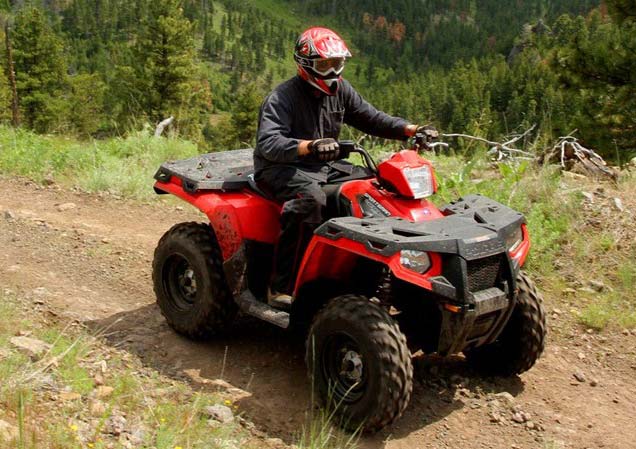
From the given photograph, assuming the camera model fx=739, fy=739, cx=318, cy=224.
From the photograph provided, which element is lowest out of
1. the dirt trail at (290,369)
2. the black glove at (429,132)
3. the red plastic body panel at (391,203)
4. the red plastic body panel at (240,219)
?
the dirt trail at (290,369)

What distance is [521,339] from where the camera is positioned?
15.6 ft

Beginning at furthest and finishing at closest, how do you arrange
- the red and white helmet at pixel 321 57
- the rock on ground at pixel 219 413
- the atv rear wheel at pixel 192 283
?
the atv rear wheel at pixel 192 283 → the red and white helmet at pixel 321 57 → the rock on ground at pixel 219 413

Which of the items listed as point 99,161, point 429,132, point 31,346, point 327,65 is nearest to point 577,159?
point 429,132

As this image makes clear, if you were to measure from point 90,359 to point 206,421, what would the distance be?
3.62 ft

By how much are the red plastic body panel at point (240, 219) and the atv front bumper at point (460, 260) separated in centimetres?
80

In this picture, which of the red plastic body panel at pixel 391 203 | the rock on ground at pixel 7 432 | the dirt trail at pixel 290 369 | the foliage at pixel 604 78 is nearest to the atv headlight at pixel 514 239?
the red plastic body panel at pixel 391 203

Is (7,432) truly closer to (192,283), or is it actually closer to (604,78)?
(192,283)

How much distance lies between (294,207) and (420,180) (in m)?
0.80

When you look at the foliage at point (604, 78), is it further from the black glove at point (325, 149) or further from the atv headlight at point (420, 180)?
the black glove at point (325, 149)

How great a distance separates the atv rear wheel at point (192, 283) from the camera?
518 centimetres

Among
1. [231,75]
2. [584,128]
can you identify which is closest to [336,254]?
[584,128]

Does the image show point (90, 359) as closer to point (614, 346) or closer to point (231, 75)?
point (614, 346)

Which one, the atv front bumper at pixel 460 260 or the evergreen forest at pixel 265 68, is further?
the evergreen forest at pixel 265 68

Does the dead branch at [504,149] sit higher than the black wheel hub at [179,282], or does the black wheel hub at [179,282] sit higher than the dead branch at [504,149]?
the dead branch at [504,149]
